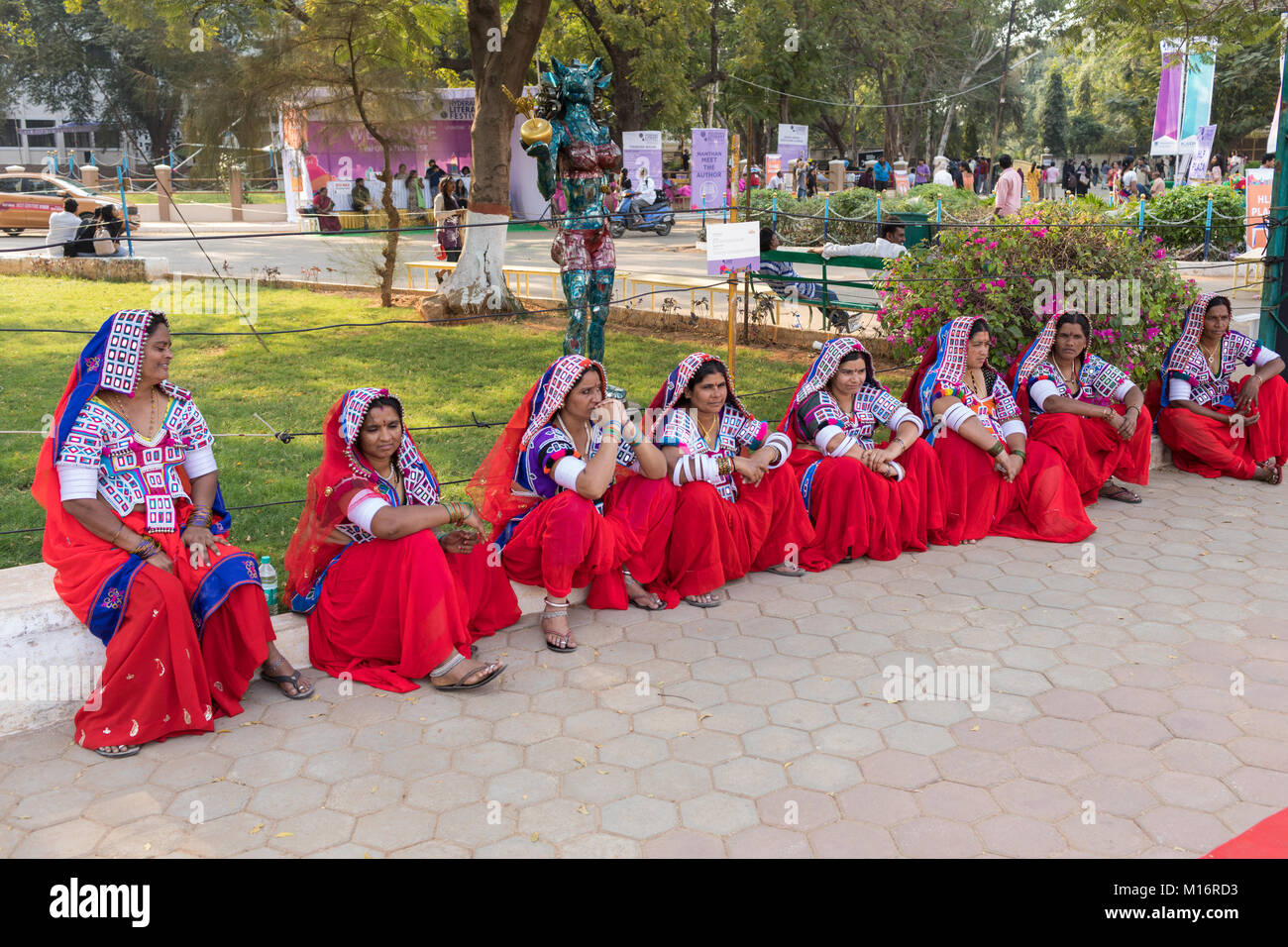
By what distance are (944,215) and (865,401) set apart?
12.9 m

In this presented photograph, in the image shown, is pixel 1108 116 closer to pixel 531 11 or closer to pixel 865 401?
pixel 531 11

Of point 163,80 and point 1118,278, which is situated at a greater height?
point 163,80

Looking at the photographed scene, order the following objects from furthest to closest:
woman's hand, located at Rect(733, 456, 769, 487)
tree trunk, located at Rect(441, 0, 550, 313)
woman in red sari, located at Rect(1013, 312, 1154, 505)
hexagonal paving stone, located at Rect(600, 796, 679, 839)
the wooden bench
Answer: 1. tree trunk, located at Rect(441, 0, 550, 313)
2. the wooden bench
3. woman in red sari, located at Rect(1013, 312, 1154, 505)
4. woman's hand, located at Rect(733, 456, 769, 487)
5. hexagonal paving stone, located at Rect(600, 796, 679, 839)

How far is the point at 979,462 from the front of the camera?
548 centimetres

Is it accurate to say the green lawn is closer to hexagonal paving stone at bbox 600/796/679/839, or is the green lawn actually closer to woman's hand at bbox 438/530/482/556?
woman's hand at bbox 438/530/482/556

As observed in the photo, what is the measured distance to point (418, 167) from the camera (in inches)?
1133

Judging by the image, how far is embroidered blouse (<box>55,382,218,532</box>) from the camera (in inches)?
138

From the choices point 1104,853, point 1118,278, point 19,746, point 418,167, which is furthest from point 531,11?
point 418,167

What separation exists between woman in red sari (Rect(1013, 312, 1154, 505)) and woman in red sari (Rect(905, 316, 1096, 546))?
0.80ft
